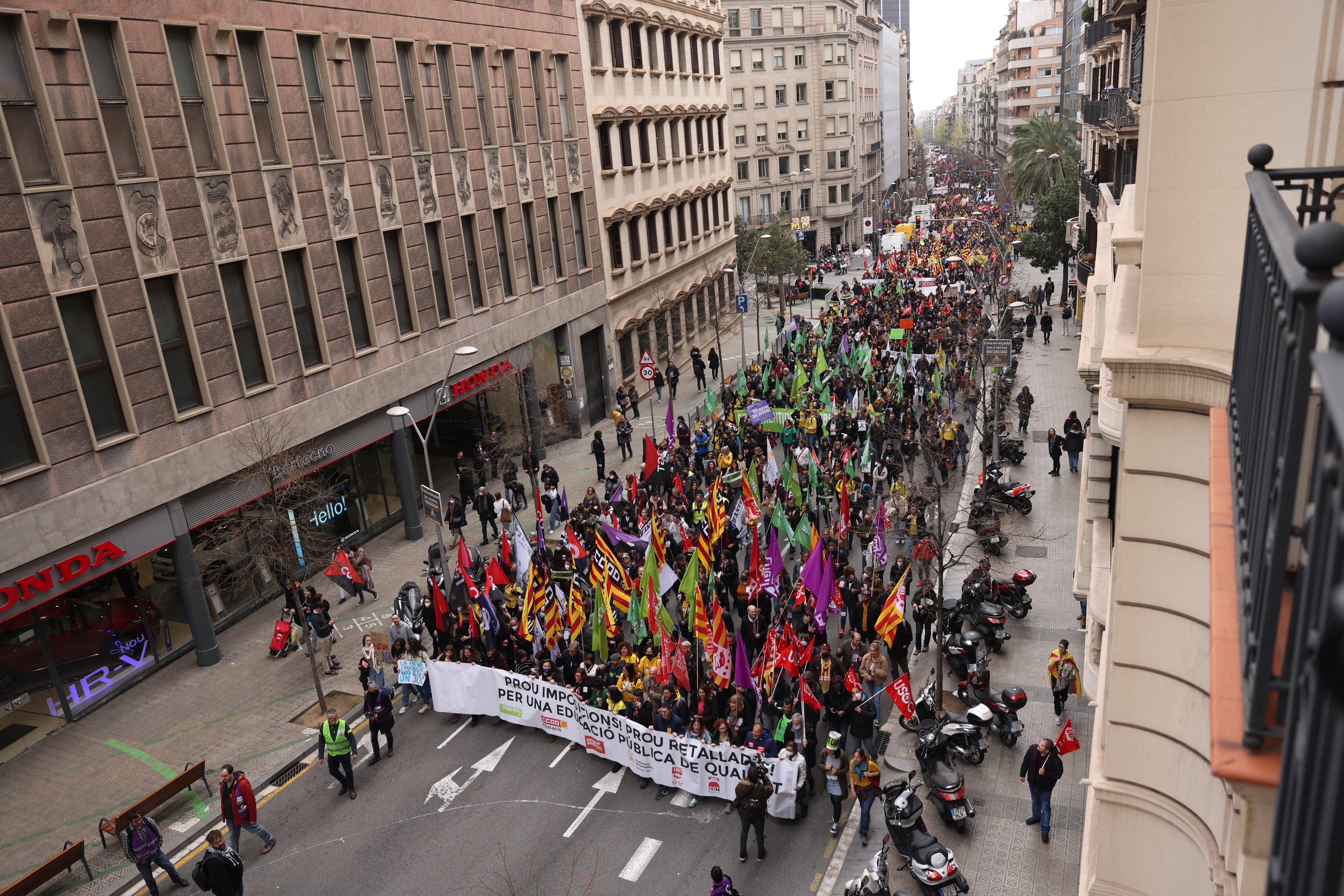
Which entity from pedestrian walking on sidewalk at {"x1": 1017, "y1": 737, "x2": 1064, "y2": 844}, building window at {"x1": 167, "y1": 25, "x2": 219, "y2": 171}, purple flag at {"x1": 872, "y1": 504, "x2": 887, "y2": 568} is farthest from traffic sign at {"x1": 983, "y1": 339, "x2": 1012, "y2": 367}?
building window at {"x1": 167, "y1": 25, "x2": 219, "y2": 171}

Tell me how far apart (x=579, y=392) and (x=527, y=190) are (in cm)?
846

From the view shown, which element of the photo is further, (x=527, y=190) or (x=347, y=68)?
(x=527, y=190)

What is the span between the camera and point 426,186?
29.3 meters

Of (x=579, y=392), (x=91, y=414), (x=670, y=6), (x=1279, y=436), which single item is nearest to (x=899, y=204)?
(x=670, y=6)

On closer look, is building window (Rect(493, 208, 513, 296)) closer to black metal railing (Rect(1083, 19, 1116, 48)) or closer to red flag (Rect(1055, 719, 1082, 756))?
black metal railing (Rect(1083, 19, 1116, 48))

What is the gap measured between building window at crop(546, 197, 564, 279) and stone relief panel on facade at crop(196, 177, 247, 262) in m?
14.7

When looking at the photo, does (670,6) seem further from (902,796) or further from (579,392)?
(902,796)

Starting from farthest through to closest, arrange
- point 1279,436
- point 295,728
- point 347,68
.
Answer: point 347,68, point 295,728, point 1279,436

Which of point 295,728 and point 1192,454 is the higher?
point 1192,454

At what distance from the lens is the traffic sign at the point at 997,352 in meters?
27.4

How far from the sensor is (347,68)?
26.3 meters

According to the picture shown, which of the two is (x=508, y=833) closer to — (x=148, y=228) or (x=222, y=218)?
(x=148, y=228)

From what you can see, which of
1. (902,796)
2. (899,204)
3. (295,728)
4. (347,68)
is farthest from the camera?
(899,204)

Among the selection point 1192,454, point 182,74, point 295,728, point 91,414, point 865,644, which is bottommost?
point 295,728
